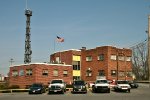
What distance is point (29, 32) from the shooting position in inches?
3743

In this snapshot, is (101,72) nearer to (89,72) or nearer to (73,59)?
(89,72)

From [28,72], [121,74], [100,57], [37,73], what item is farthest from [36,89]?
[121,74]

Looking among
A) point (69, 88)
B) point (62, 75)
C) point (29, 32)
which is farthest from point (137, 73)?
point (69, 88)

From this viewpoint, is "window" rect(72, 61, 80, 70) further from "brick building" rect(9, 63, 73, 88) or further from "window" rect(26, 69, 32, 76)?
"window" rect(26, 69, 32, 76)

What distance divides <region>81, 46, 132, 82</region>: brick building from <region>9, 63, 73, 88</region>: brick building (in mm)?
6548

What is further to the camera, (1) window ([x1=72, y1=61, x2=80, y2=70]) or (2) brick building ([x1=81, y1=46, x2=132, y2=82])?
(1) window ([x1=72, y1=61, x2=80, y2=70])

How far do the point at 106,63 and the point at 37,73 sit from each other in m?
15.8

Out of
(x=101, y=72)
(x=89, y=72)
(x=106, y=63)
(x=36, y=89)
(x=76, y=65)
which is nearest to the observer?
(x=36, y=89)

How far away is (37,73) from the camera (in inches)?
2366

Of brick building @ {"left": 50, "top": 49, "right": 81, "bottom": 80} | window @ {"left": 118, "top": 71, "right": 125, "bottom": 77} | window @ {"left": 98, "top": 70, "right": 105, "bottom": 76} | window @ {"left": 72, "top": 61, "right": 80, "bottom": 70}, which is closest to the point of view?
window @ {"left": 98, "top": 70, "right": 105, "bottom": 76}

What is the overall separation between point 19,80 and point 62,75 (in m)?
8.44

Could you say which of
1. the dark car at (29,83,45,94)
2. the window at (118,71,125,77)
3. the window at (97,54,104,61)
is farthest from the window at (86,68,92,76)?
the dark car at (29,83,45,94)

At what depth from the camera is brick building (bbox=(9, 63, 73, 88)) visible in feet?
198

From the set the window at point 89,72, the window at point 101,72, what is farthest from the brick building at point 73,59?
the window at point 101,72
